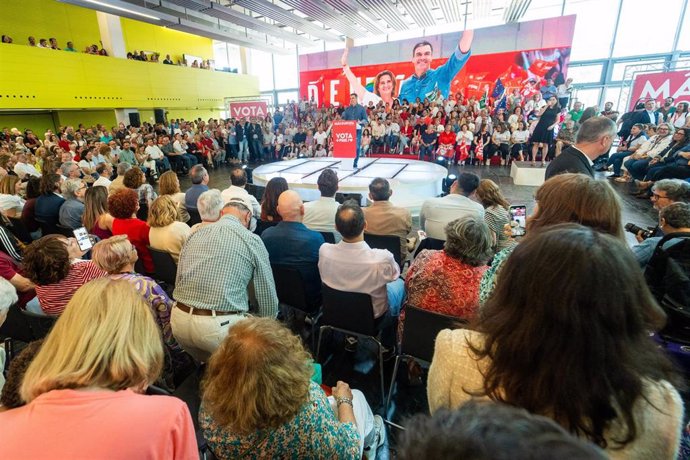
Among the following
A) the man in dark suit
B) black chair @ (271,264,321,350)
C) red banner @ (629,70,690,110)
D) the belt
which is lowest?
black chair @ (271,264,321,350)

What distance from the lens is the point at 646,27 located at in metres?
10.2

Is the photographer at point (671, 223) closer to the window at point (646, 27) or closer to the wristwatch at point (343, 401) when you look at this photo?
the wristwatch at point (343, 401)

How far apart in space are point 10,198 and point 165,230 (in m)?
2.78

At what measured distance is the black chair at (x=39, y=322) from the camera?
5.91 feet

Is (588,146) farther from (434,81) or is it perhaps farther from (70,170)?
(434,81)

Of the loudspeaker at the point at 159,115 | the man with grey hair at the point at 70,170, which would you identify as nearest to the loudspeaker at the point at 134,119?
the loudspeaker at the point at 159,115

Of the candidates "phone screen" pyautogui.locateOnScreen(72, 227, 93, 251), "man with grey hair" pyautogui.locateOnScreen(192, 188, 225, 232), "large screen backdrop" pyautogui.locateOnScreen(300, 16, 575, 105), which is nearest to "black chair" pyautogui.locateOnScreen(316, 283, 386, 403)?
"man with grey hair" pyautogui.locateOnScreen(192, 188, 225, 232)

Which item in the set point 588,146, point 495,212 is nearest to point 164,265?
point 495,212

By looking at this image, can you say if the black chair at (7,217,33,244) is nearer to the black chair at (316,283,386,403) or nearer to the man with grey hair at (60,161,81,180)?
the man with grey hair at (60,161,81,180)

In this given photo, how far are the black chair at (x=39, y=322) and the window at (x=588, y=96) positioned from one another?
14.3m

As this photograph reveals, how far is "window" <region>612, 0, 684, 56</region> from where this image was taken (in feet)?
32.0

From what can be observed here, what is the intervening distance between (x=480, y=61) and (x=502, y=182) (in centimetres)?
703

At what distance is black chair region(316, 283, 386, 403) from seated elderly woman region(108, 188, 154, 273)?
5.63 feet

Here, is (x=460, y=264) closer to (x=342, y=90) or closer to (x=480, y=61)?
(x=480, y=61)
